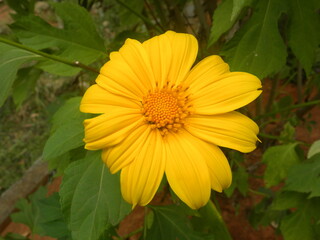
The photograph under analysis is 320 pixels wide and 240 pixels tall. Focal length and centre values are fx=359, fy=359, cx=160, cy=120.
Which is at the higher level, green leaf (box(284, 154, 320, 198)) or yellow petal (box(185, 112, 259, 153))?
yellow petal (box(185, 112, 259, 153))

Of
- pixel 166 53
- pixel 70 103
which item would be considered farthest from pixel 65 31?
pixel 166 53

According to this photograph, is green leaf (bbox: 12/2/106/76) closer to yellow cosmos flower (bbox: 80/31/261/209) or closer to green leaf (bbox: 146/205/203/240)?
yellow cosmos flower (bbox: 80/31/261/209)

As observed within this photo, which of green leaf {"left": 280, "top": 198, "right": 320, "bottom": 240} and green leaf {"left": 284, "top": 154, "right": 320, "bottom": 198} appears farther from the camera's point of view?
green leaf {"left": 280, "top": 198, "right": 320, "bottom": 240}

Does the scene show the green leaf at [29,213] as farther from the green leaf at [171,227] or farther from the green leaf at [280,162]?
the green leaf at [280,162]

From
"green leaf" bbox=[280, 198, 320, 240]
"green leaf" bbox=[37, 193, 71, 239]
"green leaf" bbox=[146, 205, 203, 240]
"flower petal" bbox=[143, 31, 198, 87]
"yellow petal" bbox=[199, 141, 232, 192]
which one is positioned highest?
"flower petal" bbox=[143, 31, 198, 87]

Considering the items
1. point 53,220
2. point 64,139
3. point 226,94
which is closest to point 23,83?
point 53,220

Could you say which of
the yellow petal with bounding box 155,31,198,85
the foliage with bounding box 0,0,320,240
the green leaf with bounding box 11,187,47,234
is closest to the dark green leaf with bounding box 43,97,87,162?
the foliage with bounding box 0,0,320,240

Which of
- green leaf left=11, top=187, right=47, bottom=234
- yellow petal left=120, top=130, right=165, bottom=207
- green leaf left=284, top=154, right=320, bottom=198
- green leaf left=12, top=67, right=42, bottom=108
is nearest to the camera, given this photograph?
yellow petal left=120, top=130, right=165, bottom=207

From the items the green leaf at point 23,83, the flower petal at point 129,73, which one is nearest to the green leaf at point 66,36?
the flower petal at point 129,73
